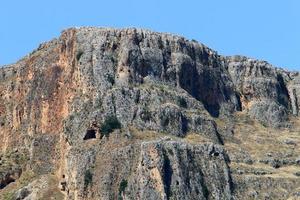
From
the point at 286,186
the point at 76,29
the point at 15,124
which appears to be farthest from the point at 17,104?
the point at 286,186

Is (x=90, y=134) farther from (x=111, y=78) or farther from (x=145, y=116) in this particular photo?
(x=111, y=78)

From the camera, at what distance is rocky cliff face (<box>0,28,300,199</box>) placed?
505ft

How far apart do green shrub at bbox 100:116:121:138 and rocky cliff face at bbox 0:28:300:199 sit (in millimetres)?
181

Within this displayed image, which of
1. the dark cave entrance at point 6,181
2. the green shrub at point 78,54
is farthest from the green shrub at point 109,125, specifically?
the dark cave entrance at point 6,181

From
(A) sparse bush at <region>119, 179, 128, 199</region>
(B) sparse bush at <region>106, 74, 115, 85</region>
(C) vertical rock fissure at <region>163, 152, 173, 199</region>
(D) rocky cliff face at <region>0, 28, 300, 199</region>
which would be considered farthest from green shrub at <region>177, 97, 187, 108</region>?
(A) sparse bush at <region>119, 179, 128, 199</region>

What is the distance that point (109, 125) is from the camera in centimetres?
15938

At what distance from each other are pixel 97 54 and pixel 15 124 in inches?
822

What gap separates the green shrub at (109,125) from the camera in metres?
159

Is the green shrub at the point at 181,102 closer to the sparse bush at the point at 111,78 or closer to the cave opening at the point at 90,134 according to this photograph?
the sparse bush at the point at 111,78

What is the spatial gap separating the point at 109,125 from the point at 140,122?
4.52 metres

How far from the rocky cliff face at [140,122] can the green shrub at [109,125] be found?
0.59 feet

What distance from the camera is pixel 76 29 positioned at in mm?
173250

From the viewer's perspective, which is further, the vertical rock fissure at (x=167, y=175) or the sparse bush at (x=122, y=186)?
the sparse bush at (x=122, y=186)

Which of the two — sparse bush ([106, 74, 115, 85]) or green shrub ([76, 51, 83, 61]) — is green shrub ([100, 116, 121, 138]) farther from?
green shrub ([76, 51, 83, 61])
